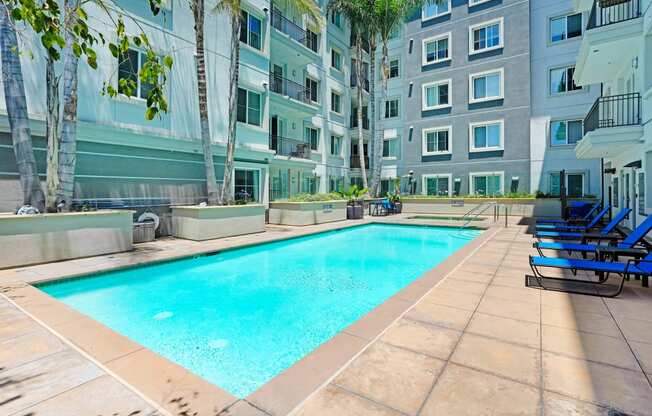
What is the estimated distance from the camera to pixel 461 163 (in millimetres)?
24062

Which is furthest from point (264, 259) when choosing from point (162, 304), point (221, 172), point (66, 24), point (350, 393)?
point (66, 24)

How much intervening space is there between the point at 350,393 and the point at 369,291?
4.37 metres

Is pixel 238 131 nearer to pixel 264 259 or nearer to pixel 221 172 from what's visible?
pixel 221 172

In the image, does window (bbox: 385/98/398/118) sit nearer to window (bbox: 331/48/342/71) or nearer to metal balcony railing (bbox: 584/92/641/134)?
window (bbox: 331/48/342/71)

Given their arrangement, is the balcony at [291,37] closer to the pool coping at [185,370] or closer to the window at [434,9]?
the window at [434,9]

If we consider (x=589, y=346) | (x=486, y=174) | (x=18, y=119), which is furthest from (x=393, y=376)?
(x=486, y=174)

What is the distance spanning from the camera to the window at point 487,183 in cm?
2277

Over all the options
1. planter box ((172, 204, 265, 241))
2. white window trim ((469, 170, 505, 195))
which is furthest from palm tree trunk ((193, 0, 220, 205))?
white window trim ((469, 170, 505, 195))

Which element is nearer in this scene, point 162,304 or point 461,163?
point 162,304

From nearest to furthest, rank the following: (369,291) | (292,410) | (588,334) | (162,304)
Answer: (292,410)
(588,334)
(162,304)
(369,291)

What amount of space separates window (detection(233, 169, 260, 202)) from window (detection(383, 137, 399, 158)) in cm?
1424

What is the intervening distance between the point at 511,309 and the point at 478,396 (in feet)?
7.86

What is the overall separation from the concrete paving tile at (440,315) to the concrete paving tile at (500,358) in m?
0.43

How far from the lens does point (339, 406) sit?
2.61 meters
